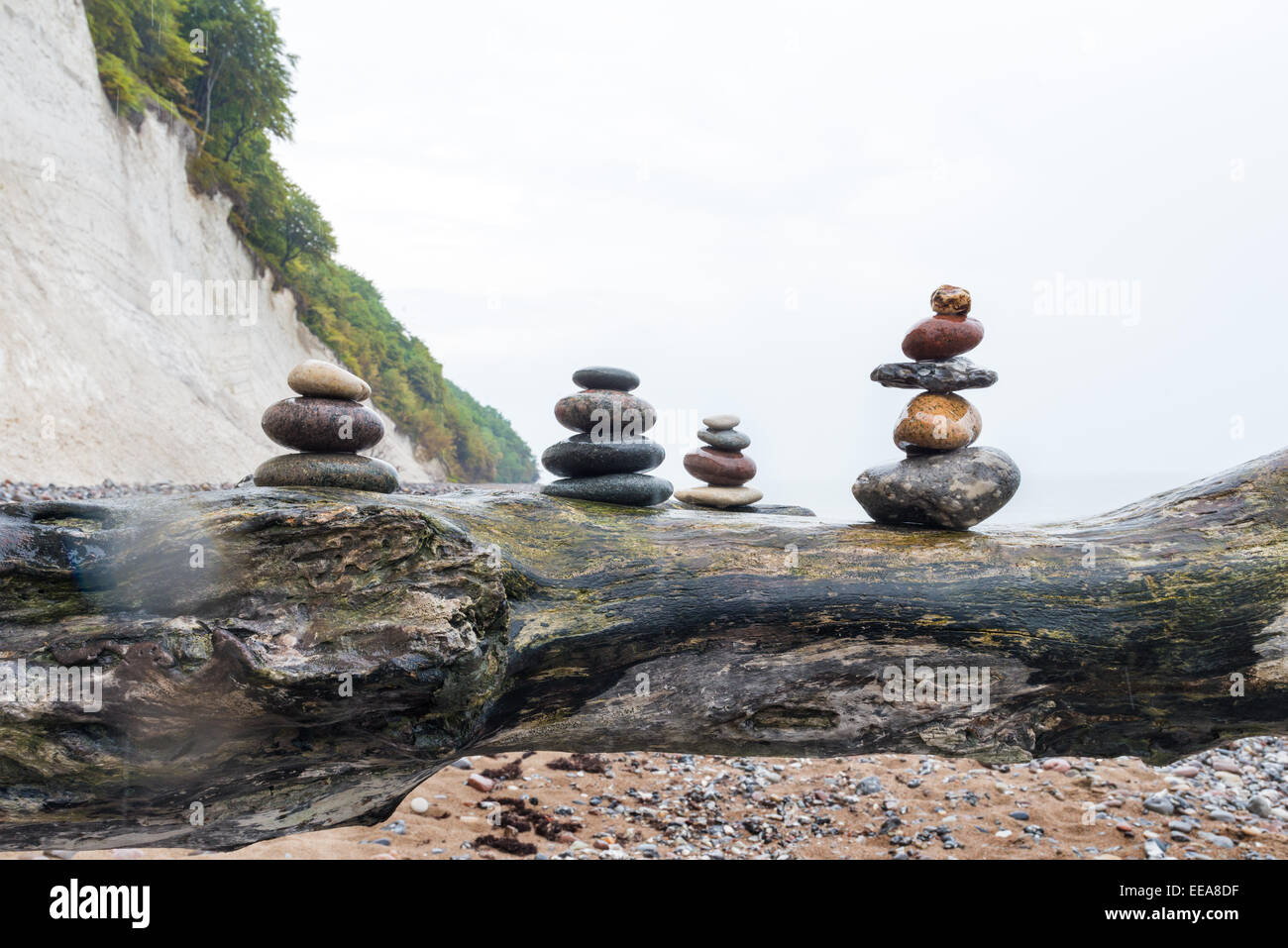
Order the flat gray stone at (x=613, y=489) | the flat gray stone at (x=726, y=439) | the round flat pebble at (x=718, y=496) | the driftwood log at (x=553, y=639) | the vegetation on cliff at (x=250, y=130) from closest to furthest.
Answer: the driftwood log at (x=553, y=639) < the flat gray stone at (x=613, y=489) < the round flat pebble at (x=718, y=496) < the flat gray stone at (x=726, y=439) < the vegetation on cliff at (x=250, y=130)

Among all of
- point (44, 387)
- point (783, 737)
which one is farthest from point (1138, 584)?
point (44, 387)

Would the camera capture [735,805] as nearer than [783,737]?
No

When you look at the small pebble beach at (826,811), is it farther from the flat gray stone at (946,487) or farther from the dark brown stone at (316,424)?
the dark brown stone at (316,424)

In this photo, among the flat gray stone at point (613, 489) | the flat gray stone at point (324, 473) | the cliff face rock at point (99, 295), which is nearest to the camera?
the flat gray stone at point (324, 473)

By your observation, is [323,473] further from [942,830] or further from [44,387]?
[44,387]

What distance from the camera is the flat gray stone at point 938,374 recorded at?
4.89 m

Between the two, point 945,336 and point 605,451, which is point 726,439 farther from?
point 945,336

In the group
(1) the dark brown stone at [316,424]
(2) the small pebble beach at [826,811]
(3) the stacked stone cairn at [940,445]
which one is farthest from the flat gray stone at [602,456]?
(2) the small pebble beach at [826,811]

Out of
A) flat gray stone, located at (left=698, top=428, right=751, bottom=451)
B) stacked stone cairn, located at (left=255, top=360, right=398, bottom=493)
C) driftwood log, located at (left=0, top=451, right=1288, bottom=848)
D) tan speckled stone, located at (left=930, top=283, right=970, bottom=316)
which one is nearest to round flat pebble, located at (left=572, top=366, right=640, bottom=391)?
flat gray stone, located at (left=698, top=428, right=751, bottom=451)

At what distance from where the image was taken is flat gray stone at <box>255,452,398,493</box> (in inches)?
175

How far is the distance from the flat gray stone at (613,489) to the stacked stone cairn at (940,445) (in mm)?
1434

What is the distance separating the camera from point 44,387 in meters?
12.7

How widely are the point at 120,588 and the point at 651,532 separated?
8.86 ft

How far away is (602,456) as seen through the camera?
17.5ft
